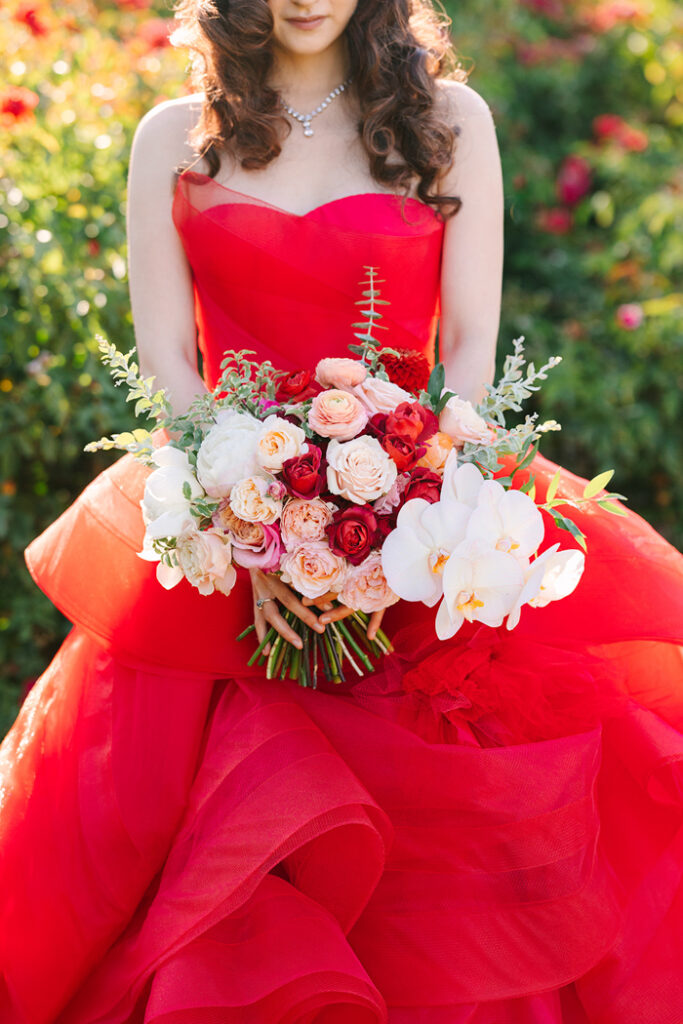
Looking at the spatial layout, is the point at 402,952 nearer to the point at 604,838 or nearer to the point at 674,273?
the point at 604,838

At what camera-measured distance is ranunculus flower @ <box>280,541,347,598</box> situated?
5.29 ft

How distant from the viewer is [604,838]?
1.88 metres

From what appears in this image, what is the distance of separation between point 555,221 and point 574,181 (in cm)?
26

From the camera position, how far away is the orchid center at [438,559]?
62.0 inches

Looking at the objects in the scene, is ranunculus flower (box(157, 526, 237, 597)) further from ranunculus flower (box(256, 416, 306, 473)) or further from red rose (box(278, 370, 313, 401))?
red rose (box(278, 370, 313, 401))

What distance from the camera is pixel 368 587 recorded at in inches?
65.1

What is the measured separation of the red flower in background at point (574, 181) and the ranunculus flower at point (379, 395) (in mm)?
3616

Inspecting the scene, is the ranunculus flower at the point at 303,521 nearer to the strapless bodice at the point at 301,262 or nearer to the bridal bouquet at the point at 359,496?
the bridal bouquet at the point at 359,496

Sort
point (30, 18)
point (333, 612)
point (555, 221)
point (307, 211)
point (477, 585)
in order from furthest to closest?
point (555, 221) < point (30, 18) < point (307, 211) < point (333, 612) < point (477, 585)

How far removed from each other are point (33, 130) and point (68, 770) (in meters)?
2.11

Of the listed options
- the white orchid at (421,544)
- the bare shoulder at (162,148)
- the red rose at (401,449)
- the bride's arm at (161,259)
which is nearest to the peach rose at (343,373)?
the red rose at (401,449)

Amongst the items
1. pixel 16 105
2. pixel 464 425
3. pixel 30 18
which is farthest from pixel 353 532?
pixel 30 18

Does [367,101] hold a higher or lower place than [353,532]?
higher

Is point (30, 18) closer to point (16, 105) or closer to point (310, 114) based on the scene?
point (16, 105)
